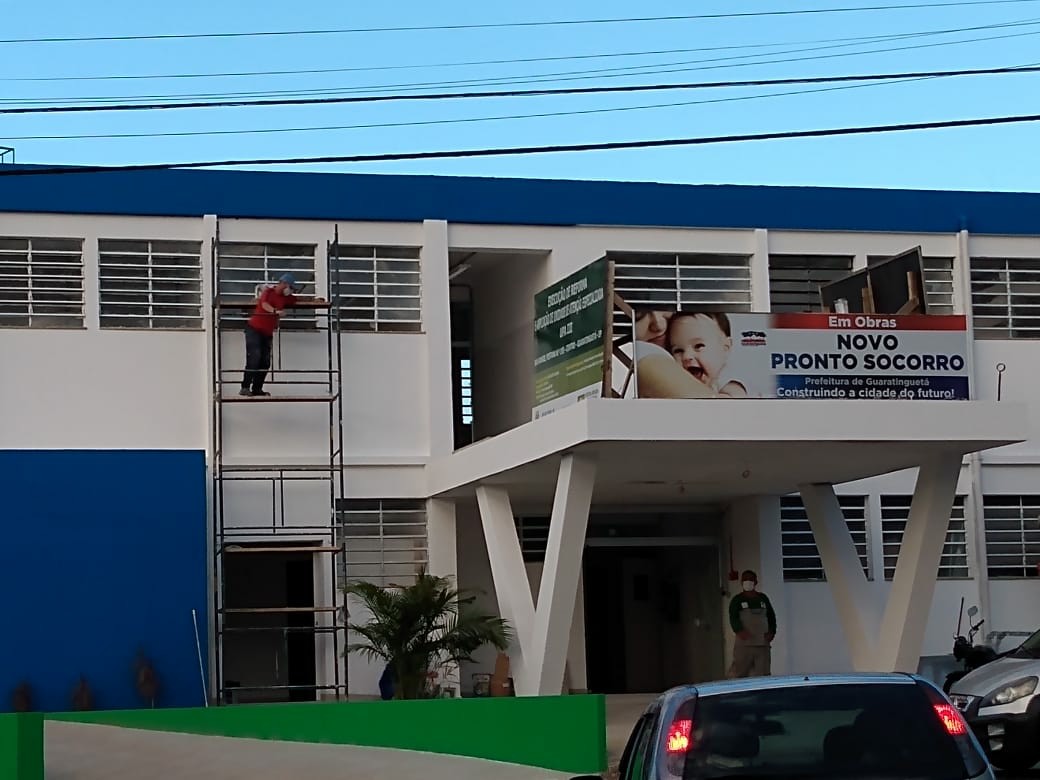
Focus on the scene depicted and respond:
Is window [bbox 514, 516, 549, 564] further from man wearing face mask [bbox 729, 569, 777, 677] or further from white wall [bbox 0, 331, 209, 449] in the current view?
white wall [bbox 0, 331, 209, 449]

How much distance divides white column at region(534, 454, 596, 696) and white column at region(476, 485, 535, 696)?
475mm

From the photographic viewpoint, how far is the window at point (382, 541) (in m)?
23.2

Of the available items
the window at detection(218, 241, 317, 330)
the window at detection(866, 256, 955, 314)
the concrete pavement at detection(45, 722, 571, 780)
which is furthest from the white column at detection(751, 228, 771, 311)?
the concrete pavement at detection(45, 722, 571, 780)

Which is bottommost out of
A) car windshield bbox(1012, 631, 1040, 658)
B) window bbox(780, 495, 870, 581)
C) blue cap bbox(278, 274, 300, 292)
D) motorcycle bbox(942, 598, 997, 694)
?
motorcycle bbox(942, 598, 997, 694)

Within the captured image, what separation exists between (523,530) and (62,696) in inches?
265

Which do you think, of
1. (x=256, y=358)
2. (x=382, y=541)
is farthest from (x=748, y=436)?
(x=256, y=358)

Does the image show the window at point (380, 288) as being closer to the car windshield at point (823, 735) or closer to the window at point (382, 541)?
the window at point (382, 541)

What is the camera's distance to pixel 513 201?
24.2m

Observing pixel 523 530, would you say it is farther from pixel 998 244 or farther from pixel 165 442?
pixel 998 244

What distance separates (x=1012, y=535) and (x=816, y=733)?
1921cm

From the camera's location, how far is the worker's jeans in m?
22.7

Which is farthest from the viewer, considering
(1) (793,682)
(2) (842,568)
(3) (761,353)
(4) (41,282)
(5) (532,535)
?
(5) (532,535)

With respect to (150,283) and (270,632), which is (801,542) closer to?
(270,632)

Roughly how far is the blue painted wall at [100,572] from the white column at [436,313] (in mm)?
3574
